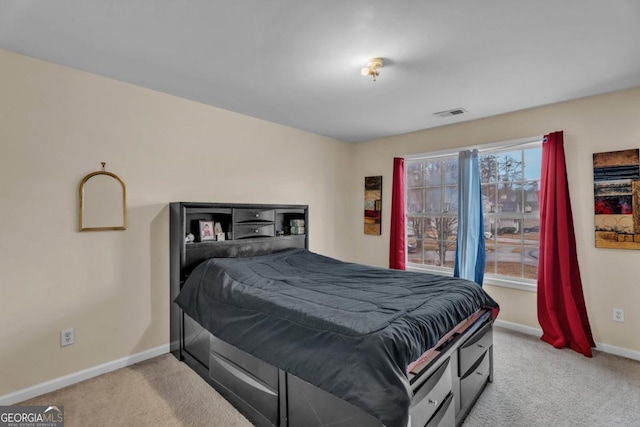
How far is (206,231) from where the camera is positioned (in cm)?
294

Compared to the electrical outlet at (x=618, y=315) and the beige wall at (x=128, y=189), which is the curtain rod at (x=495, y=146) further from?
the electrical outlet at (x=618, y=315)

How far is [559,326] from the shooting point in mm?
2945

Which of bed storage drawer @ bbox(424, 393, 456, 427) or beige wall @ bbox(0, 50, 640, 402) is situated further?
beige wall @ bbox(0, 50, 640, 402)

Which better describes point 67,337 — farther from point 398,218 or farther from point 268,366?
point 398,218

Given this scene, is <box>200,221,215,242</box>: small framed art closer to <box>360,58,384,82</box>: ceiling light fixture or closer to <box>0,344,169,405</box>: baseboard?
<box>0,344,169,405</box>: baseboard

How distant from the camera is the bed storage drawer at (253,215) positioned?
124 inches

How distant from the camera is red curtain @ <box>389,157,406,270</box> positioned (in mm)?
4227

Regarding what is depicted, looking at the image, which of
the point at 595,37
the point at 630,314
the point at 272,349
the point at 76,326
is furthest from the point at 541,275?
the point at 76,326

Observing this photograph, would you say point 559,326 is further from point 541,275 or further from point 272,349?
point 272,349

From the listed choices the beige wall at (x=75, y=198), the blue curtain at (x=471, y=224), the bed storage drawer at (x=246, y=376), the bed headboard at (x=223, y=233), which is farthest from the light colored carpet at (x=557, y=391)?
the beige wall at (x=75, y=198)

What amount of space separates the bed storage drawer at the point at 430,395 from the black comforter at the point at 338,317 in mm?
171

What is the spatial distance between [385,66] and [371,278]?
5.44 feet

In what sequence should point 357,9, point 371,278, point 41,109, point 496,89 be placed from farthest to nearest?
point 496,89
point 371,278
point 41,109
point 357,9

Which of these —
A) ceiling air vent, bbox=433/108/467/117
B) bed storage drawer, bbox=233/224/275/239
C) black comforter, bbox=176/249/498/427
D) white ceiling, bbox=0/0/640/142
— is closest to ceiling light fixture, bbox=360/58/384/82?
white ceiling, bbox=0/0/640/142
